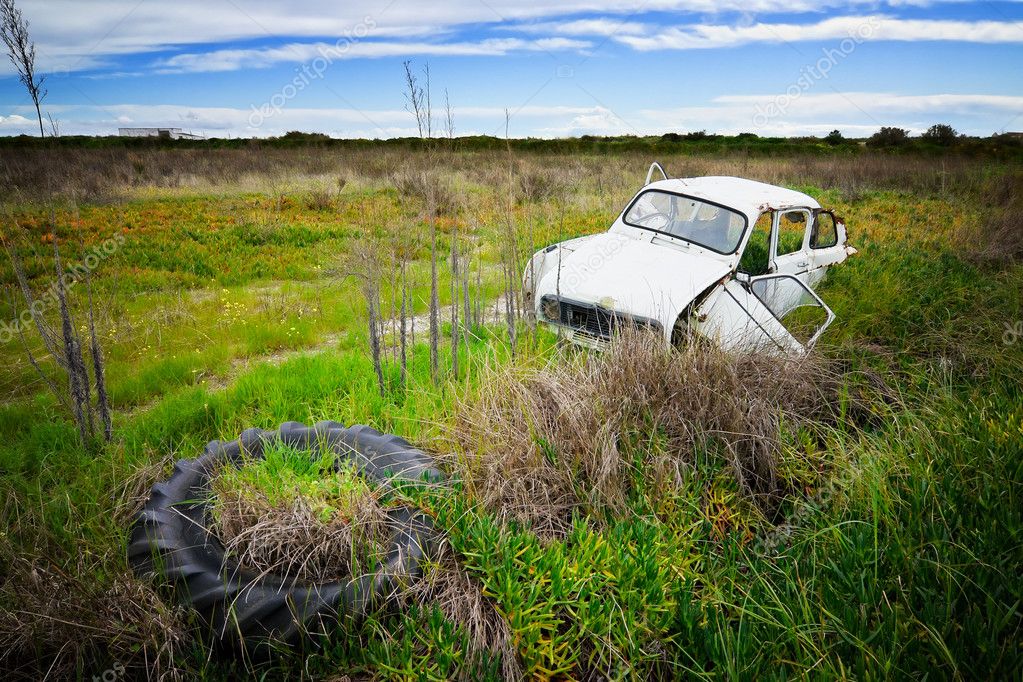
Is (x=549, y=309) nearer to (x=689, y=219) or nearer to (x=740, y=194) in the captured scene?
(x=689, y=219)

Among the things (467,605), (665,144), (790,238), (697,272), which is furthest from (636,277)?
(665,144)

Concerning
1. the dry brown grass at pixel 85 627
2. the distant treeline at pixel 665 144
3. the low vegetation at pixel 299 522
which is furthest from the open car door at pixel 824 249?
the distant treeline at pixel 665 144

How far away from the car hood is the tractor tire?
219cm

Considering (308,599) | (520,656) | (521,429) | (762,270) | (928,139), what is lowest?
(520,656)

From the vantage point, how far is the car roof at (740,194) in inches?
236

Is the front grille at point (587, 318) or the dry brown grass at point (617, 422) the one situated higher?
the front grille at point (587, 318)

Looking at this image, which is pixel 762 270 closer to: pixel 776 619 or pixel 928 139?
pixel 776 619

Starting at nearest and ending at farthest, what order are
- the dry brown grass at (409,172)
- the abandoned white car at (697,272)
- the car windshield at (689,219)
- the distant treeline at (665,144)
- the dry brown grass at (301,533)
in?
1. the dry brown grass at (301,533)
2. the abandoned white car at (697,272)
3. the car windshield at (689,219)
4. the dry brown grass at (409,172)
5. the distant treeline at (665,144)

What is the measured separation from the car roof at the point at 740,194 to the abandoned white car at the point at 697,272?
0.04 feet

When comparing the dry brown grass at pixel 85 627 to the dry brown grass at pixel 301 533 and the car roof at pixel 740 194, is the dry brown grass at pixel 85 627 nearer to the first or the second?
the dry brown grass at pixel 301 533

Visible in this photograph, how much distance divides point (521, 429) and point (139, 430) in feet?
9.86

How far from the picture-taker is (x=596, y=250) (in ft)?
19.8

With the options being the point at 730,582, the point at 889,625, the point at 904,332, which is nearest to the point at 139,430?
the point at 730,582

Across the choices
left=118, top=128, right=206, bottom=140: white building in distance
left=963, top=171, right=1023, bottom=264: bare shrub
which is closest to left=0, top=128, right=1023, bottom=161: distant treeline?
left=118, top=128, right=206, bottom=140: white building in distance
